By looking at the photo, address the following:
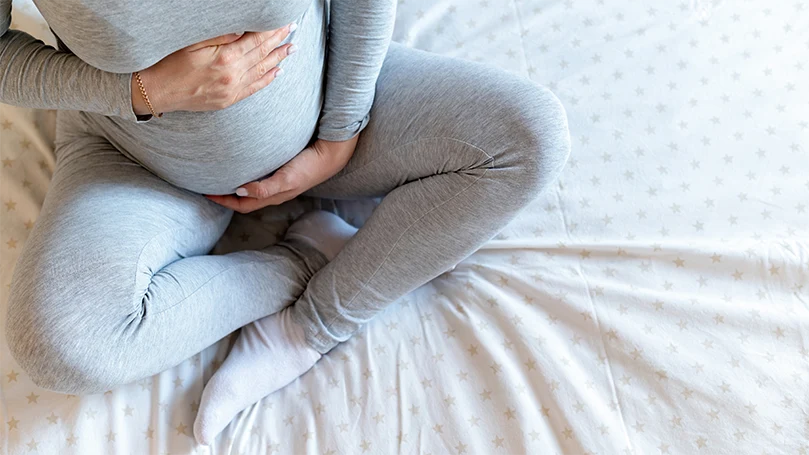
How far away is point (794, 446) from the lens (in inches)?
31.8

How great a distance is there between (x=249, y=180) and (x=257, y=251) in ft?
0.47

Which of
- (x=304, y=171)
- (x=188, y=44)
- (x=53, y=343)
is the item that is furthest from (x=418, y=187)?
(x=53, y=343)

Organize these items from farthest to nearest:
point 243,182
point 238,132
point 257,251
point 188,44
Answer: point 257,251
point 243,182
point 238,132
point 188,44

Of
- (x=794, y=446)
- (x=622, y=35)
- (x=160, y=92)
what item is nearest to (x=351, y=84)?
(x=160, y=92)

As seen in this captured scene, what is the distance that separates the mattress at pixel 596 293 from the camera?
2.79 feet

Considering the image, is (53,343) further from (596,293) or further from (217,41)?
(596,293)

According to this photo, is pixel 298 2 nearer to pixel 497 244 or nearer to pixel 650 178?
pixel 497 244

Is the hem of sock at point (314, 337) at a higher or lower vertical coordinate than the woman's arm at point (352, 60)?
lower

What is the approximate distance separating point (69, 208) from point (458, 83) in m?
0.55

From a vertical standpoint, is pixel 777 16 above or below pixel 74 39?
below

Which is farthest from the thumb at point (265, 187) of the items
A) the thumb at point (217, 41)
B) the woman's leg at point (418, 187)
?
the thumb at point (217, 41)

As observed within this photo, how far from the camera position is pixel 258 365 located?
898 mm

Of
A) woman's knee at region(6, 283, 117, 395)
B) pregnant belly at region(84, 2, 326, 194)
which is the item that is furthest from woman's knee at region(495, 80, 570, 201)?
woman's knee at region(6, 283, 117, 395)

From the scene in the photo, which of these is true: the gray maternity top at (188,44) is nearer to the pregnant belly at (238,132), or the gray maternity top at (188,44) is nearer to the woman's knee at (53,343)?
the pregnant belly at (238,132)
